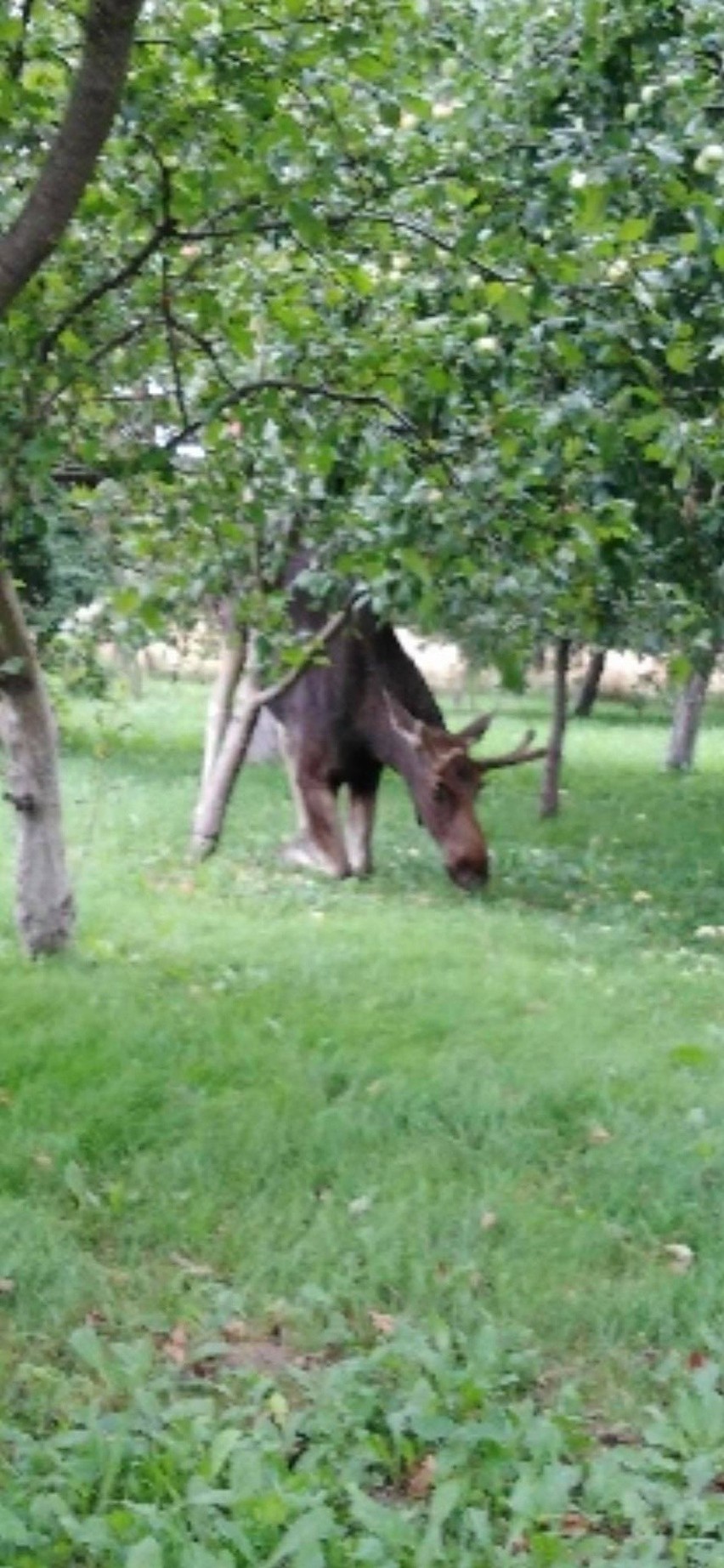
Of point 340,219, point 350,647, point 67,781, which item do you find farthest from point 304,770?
point 340,219

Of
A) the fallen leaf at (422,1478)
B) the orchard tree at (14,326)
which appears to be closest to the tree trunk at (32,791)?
the orchard tree at (14,326)

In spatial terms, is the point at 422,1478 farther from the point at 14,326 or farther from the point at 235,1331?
the point at 14,326

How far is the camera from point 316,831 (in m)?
15.8

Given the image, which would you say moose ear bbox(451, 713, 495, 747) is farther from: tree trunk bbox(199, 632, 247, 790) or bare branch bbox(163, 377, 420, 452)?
bare branch bbox(163, 377, 420, 452)

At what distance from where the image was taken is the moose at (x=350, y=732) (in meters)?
15.5

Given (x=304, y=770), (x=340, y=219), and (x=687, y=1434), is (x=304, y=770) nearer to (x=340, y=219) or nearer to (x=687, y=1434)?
(x=340, y=219)

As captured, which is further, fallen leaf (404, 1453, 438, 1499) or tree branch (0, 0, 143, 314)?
fallen leaf (404, 1453, 438, 1499)

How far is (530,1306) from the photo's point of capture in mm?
5723

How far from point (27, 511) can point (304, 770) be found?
9.70 m

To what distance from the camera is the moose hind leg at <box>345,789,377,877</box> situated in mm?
15906

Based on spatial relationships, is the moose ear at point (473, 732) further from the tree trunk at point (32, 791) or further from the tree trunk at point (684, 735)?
the tree trunk at point (684, 735)

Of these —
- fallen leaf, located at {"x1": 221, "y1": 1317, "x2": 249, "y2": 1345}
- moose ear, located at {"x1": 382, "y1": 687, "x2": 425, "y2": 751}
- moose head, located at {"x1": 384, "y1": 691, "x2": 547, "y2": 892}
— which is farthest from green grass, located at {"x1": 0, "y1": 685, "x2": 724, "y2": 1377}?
moose ear, located at {"x1": 382, "y1": 687, "x2": 425, "y2": 751}

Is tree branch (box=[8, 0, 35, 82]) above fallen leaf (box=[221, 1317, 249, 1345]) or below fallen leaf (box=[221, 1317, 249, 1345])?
above

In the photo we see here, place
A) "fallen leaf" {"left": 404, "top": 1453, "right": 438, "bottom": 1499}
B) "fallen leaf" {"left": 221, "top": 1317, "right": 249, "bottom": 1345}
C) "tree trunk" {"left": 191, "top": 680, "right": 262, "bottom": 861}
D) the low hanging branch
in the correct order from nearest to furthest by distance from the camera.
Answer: "fallen leaf" {"left": 404, "top": 1453, "right": 438, "bottom": 1499}
"fallen leaf" {"left": 221, "top": 1317, "right": 249, "bottom": 1345}
the low hanging branch
"tree trunk" {"left": 191, "top": 680, "right": 262, "bottom": 861}
